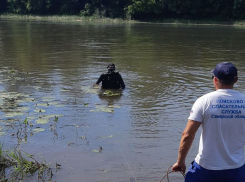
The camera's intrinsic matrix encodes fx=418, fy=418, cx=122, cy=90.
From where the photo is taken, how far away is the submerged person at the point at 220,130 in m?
3.55

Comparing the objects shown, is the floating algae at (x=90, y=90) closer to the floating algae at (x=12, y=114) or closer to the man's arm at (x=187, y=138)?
the floating algae at (x=12, y=114)

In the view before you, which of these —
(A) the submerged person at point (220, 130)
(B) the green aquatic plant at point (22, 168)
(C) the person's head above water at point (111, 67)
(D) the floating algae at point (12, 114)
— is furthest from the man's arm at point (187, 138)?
(C) the person's head above water at point (111, 67)

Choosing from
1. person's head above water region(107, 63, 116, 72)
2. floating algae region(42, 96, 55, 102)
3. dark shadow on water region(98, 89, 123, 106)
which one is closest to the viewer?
floating algae region(42, 96, 55, 102)

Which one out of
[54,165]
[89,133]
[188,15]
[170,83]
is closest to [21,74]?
[170,83]

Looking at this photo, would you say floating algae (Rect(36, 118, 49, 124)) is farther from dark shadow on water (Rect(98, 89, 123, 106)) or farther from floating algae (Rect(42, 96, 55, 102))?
dark shadow on water (Rect(98, 89, 123, 106))

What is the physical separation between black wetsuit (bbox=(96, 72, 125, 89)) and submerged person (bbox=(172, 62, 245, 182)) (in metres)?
8.24

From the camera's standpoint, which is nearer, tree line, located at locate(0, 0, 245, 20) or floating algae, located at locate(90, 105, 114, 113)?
floating algae, located at locate(90, 105, 114, 113)

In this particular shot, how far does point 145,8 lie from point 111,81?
62.7 m

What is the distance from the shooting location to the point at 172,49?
24281 mm

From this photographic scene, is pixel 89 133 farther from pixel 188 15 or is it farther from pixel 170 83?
pixel 188 15

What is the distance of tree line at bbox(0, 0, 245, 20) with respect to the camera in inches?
2729

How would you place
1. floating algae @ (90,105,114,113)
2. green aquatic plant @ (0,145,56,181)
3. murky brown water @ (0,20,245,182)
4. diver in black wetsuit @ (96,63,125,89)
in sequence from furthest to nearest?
diver in black wetsuit @ (96,63,125,89)
floating algae @ (90,105,114,113)
murky brown water @ (0,20,245,182)
green aquatic plant @ (0,145,56,181)

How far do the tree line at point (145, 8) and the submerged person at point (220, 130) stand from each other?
215 ft

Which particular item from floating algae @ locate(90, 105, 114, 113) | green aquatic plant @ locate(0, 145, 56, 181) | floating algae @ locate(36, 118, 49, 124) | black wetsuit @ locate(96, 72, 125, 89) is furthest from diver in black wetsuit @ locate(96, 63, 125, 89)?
green aquatic plant @ locate(0, 145, 56, 181)
